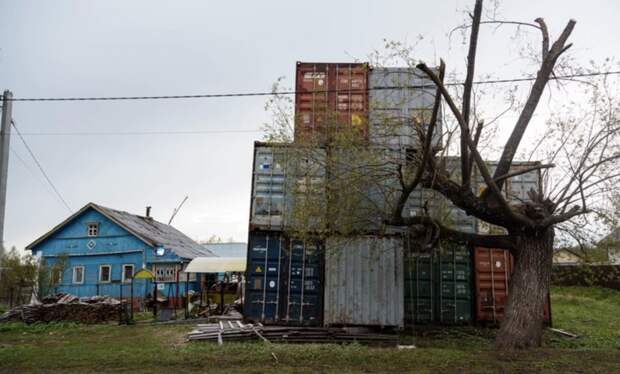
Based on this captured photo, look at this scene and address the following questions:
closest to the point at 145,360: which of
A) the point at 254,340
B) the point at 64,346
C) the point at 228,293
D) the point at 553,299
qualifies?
the point at 254,340

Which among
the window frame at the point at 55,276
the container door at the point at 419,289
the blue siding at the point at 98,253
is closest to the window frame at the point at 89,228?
the blue siding at the point at 98,253

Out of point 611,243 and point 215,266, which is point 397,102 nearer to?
point 611,243

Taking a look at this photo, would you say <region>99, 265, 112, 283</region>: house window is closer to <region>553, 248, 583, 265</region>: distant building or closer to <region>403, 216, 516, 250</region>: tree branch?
<region>553, 248, 583, 265</region>: distant building

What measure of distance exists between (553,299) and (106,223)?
21970mm

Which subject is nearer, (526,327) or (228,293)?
(526,327)

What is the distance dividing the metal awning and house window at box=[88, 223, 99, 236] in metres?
10.9

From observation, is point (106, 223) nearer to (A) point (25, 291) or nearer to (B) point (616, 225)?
(A) point (25, 291)

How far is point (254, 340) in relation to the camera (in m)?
11.0

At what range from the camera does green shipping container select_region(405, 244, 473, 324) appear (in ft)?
43.5

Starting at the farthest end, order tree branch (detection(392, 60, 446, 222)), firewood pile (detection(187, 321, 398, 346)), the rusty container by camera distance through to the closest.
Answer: the rusty container < firewood pile (detection(187, 321, 398, 346)) < tree branch (detection(392, 60, 446, 222))

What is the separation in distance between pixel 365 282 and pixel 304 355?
3979 mm

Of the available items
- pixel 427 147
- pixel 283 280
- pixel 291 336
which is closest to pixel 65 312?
pixel 283 280

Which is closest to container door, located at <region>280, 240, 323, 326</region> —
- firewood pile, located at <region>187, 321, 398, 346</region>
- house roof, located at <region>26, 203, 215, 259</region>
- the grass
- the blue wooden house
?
firewood pile, located at <region>187, 321, 398, 346</region>

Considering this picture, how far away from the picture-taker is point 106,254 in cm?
2773
